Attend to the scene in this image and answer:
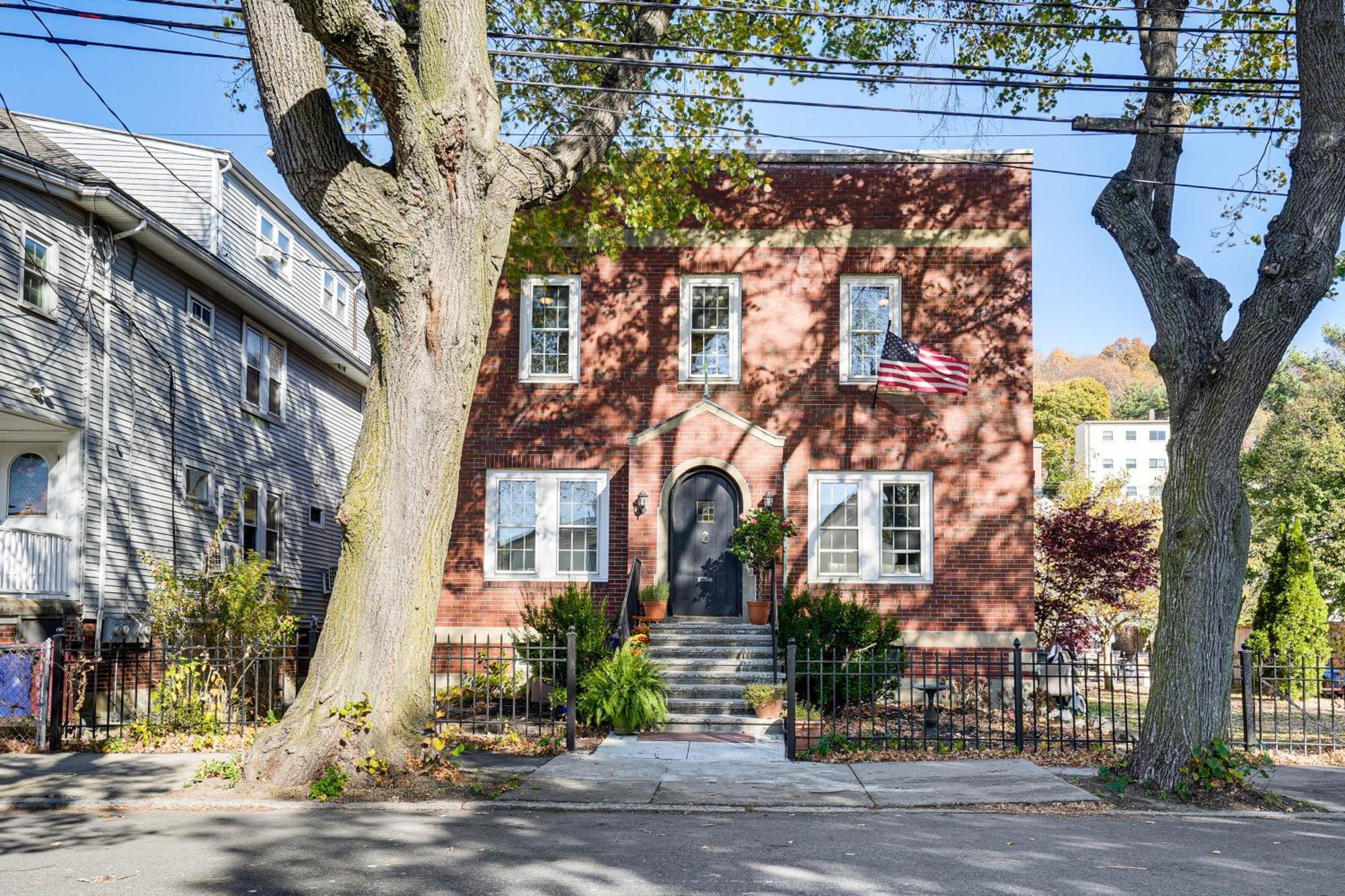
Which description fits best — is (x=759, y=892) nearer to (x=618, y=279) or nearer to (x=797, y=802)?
(x=797, y=802)

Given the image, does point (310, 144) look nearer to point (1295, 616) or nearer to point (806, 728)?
point (806, 728)

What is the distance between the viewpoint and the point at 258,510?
2142cm

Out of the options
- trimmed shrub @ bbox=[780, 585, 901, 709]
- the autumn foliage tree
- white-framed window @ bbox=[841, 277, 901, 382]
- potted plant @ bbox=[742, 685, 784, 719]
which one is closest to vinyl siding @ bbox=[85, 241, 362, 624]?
potted plant @ bbox=[742, 685, 784, 719]

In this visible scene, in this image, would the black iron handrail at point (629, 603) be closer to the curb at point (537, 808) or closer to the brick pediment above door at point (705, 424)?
the brick pediment above door at point (705, 424)

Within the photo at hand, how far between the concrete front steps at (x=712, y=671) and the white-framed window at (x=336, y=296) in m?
14.8

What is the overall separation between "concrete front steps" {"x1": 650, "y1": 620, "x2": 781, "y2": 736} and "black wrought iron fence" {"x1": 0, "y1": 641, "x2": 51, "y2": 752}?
720 cm

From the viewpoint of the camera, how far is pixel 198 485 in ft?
62.2

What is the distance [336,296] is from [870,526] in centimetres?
1628

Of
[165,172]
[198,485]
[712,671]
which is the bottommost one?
[712,671]

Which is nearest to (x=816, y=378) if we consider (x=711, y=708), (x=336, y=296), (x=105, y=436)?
(x=711, y=708)

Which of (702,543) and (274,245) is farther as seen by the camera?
(274,245)

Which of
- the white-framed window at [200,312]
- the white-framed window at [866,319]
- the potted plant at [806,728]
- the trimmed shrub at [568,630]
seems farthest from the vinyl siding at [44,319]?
the white-framed window at [866,319]

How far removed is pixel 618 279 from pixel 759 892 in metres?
13.3

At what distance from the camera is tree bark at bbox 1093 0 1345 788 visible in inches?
373
